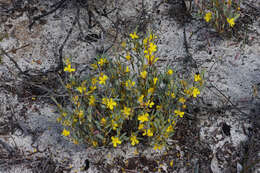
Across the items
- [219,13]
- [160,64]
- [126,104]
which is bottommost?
[126,104]

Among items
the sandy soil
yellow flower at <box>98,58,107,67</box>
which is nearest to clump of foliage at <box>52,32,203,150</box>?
yellow flower at <box>98,58,107,67</box>

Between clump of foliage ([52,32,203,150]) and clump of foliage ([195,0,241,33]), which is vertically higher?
clump of foliage ([195,0,241,33])

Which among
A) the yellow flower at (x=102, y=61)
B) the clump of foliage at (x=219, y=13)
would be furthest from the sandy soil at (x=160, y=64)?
the yellow flower at (x=102, y=61)

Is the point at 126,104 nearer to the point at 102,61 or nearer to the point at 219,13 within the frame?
the point at 102,61

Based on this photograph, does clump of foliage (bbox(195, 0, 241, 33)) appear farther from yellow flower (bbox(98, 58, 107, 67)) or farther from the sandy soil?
yellow flower (bbox(98, 58, 107, 67))

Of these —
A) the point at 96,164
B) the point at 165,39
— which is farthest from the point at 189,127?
the point at 165,39

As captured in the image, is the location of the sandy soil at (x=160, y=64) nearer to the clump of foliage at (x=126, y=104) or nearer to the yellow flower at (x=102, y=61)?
the clump of foliage at (x=126, y=104)

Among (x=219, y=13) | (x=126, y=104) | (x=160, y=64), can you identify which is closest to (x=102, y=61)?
(x=126, y=104)

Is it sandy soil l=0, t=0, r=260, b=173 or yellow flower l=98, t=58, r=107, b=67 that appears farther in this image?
sandy soil l=0, t=0, r=260, b=173

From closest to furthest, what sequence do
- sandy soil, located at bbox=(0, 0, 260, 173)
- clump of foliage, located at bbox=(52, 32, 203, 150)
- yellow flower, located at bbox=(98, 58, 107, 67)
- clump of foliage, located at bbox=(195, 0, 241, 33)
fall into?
clump of foliage, located at bbox=(52, 32, 203, 150)
yellow flower, located at bbox=(98, 58, 107, 67)
sandy soil, located at bbox=(0, 0, 260, 173)
clump of foliage, located at bbox=(195, 0, 241, 33)
